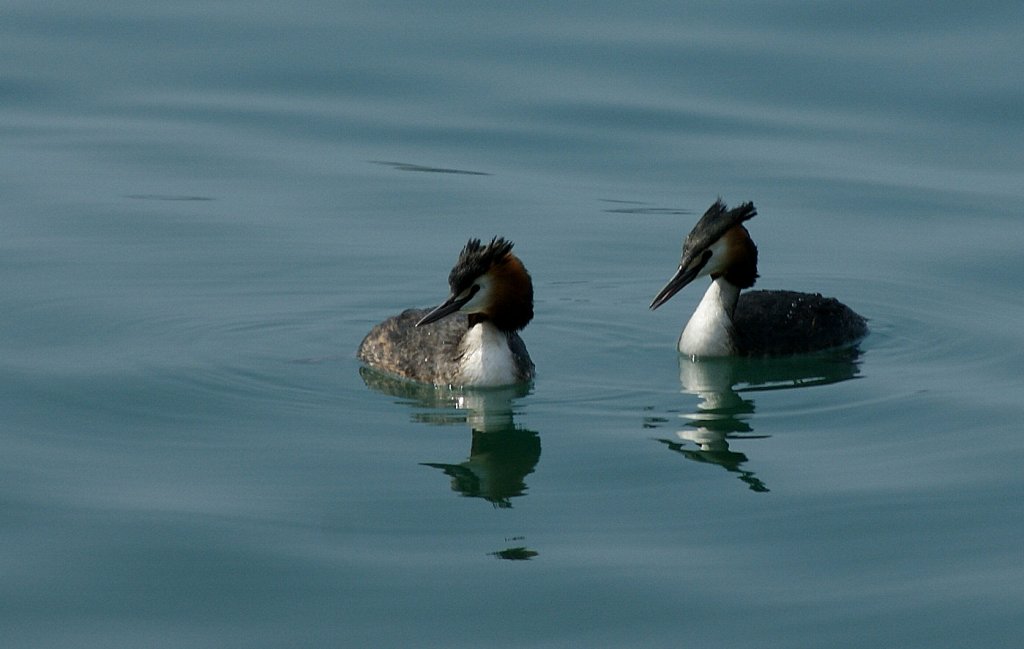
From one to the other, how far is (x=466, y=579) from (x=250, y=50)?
1355cm

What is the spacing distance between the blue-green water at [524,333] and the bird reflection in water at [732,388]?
0.12 feet

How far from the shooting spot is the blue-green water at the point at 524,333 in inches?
352

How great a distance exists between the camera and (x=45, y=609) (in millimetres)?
8688

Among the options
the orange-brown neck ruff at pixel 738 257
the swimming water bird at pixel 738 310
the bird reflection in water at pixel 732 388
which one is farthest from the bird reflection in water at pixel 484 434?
the orange-brown neck ruff at pixel 738 257

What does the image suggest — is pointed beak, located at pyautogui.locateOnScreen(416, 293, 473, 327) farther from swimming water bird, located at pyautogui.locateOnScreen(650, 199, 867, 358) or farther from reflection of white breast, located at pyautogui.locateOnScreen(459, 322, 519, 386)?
swimming water bird, located at pyautogui.locateOnScreen(650, 199, 867, 358)

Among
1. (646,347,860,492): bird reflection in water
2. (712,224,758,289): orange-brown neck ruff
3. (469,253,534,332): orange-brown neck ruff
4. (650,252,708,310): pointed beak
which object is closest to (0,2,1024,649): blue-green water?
(646,347,860,492): bird reflection in water

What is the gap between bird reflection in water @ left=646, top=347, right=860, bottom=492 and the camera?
11062 mm

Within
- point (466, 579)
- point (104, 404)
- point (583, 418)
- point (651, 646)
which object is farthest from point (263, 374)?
point (651, 646)

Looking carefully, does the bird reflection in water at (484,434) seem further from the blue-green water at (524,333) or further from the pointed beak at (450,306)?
the pointed beak at (450,306)

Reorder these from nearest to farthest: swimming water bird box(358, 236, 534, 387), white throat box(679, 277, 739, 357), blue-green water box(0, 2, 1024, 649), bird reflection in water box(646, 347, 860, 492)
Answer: blue-green water box(0, 2, 1024, 649), bird reflection in water box(646, 347, 860, 492), swimming water bird box(358, 236, 534, 387), white throat box(679, 277, 739, 357)

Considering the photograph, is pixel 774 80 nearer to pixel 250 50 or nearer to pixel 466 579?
pixel 250 50

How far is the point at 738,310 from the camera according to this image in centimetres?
1358

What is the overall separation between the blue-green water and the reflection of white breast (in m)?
0.20

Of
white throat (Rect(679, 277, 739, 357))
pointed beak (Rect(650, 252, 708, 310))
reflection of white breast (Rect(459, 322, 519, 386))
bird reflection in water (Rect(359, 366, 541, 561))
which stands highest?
pointed beak (Rect(650, 252, 708, 310))
